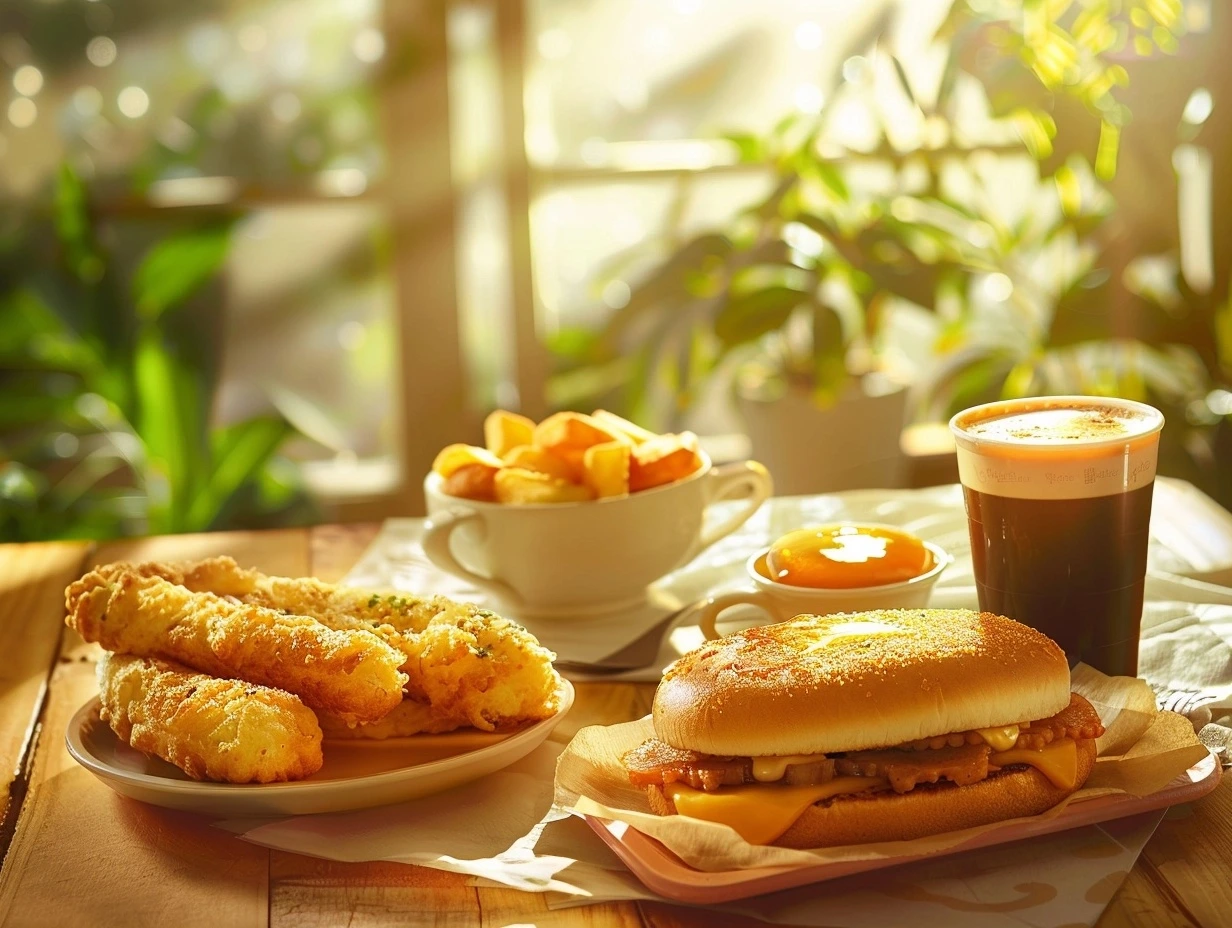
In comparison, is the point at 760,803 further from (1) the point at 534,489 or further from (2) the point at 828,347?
(2) the point at 828,347

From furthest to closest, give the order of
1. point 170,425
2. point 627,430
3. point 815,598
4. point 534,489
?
point 170,425, point 627,430, point 534,489, point 815,598

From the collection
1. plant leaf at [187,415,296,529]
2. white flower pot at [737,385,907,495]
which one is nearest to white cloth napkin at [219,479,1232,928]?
white flower pot at [737,385,907,495]

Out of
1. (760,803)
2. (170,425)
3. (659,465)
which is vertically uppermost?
(659,465)

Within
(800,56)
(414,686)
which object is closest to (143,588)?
(414,686)

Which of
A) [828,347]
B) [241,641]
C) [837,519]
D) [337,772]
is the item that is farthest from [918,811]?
[828,347]

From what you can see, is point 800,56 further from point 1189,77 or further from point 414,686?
point 414,686

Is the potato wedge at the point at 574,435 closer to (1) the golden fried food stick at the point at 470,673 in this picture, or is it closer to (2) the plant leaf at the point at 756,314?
(1) the golden fried food stick at the point at 470,673

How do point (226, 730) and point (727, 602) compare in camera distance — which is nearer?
point (226, 730)
